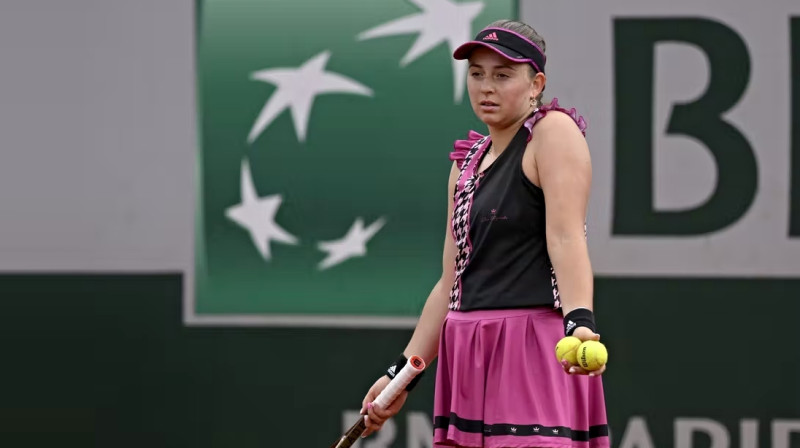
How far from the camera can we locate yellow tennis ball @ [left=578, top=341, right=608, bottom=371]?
297 centimetres

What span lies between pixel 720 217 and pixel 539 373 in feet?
7.87

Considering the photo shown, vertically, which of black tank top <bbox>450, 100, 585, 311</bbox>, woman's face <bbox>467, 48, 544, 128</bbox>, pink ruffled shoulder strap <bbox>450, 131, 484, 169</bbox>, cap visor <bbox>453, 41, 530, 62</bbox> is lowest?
black tank top <bbox>450, 100, 585, 311</bbox>

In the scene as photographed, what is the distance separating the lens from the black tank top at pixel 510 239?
10.8ft

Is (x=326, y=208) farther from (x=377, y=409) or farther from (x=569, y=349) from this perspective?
(x=569, y=349)

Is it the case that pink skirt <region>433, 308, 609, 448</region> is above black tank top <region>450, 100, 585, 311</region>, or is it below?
below

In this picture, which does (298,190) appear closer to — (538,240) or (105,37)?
(105,37)

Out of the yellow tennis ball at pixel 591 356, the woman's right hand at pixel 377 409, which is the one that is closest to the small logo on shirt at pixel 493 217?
the yellow tennis ball at pixel 591 356

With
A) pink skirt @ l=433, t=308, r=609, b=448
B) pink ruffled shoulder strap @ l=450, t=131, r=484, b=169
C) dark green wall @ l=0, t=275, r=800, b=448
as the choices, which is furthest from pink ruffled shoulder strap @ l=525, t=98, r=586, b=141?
dark green wall @ l=0, t=275, r=800, b=448

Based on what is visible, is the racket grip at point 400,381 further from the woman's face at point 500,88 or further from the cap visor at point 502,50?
the cap visor at point 502,50

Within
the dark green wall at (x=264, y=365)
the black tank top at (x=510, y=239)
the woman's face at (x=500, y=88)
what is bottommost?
the dark green wall at (x=264, y=365)

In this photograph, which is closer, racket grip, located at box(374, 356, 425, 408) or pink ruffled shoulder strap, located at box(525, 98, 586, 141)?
pink ruffled shoulder strap, located at box(525, 98, 586, 141)

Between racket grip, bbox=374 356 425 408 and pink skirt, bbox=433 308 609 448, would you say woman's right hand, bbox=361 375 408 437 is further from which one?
pink skirt, bbox=433 308 609 448

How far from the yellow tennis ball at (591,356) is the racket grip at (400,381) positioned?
58cm

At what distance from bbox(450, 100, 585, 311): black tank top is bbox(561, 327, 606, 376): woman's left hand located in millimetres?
237
